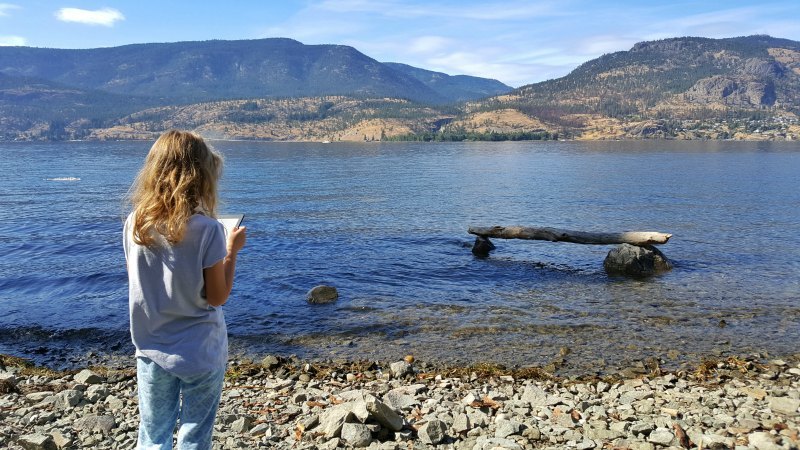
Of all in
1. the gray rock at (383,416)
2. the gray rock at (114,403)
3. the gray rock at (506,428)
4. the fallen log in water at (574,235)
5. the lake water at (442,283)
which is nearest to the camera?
the gray rock at (383,416)

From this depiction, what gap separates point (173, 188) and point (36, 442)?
5.08m

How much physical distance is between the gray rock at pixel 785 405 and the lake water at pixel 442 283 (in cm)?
339

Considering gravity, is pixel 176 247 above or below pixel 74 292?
above

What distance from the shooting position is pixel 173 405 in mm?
4875

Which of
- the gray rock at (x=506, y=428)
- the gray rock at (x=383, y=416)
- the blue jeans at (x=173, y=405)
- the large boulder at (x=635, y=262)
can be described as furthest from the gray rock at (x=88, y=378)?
the large boulder at (x=635, y=262)

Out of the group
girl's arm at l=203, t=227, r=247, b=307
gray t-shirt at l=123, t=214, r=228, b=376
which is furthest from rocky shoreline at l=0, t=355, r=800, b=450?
girl's arm at l=203, t=227, r=247, b=307

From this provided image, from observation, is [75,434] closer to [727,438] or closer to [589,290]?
[727,438]

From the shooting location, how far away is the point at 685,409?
8898mm

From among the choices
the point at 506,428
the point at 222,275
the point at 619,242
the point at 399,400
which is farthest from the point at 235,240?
the point at 619,242

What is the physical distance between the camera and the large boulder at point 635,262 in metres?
20.7

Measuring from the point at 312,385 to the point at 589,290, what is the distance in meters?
11.1

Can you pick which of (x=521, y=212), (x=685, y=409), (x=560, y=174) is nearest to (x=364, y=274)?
(x=685, y=409)

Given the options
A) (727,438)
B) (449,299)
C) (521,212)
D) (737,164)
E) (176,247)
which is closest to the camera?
(176,247)

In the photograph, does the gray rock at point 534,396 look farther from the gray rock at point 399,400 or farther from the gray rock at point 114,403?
the gray rock at point 114,403
